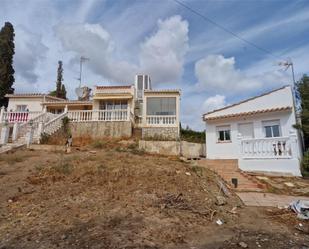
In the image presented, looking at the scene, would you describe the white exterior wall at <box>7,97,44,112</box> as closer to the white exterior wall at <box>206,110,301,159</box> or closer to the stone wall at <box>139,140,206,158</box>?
the stone wall at <box>139,140,206,158</box>

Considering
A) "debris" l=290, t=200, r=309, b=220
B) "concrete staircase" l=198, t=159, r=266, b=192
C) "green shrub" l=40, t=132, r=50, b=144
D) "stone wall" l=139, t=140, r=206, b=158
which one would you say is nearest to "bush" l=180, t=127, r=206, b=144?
"stone wall" l=139, t=140, r=206, b=158

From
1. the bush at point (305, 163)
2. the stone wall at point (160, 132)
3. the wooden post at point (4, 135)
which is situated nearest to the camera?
the bush at point (305, 163)

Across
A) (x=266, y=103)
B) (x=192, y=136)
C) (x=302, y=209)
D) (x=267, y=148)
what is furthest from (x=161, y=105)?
(x=302, y=209)

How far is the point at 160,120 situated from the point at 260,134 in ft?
25.0

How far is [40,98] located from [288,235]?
24060 millimetres

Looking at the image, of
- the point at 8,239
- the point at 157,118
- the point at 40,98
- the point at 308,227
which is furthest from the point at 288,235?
the point at 40,98

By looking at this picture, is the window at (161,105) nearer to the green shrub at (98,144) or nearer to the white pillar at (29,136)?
the green shrub at (98,144)

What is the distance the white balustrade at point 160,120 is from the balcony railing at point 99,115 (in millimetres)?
1780

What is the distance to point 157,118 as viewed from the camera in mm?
19469

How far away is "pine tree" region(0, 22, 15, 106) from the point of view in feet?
88.1

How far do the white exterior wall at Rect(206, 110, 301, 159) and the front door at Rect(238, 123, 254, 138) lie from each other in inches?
8.3

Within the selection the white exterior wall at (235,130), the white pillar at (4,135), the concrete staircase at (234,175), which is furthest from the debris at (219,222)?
A: the white pillar at (4,135)

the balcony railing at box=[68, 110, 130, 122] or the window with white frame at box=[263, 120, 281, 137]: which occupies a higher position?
the balcony railing at box=[68, 110, 130, 122]

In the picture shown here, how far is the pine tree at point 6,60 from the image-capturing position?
2686 cm
